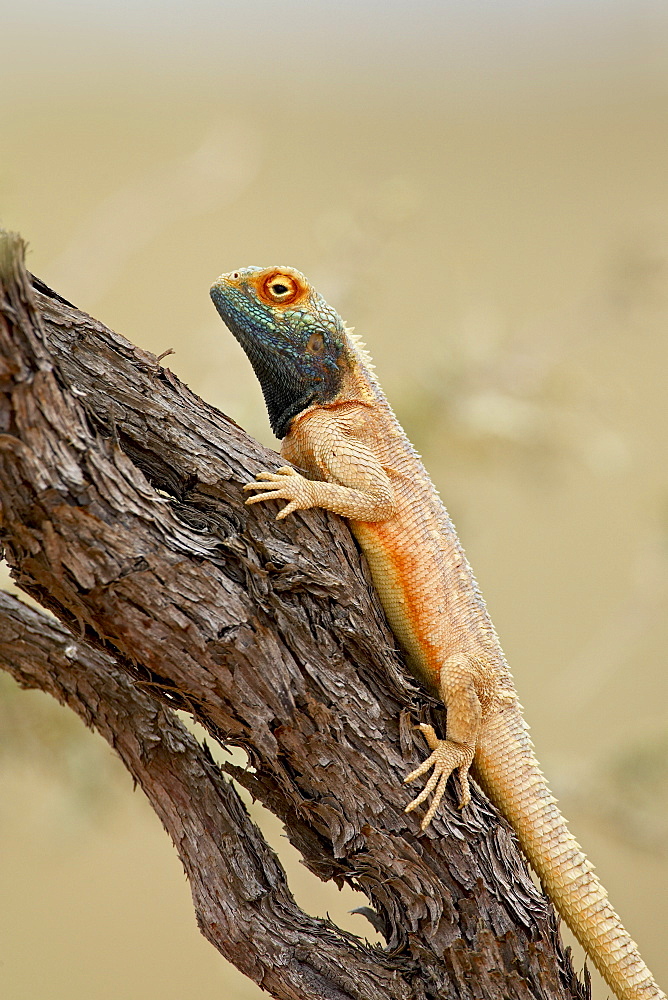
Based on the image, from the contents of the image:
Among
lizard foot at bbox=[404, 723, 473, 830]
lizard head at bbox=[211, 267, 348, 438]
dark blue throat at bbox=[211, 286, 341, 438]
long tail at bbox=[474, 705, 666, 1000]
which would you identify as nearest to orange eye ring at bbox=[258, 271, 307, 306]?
lizard head at bbox=[211, 267, 348, 438]

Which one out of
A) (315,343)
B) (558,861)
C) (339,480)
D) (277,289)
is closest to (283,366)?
(315,343)

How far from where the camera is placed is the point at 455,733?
270 centimetres

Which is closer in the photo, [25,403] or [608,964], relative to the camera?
[25,403]

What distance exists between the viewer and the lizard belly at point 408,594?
2898 millimetres

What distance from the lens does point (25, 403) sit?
80.5 inches

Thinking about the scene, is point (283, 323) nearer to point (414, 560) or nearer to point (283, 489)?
point (283, 489)

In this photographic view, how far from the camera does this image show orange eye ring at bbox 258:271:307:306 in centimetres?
304

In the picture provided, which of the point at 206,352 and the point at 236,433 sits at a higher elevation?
the point at 206,352

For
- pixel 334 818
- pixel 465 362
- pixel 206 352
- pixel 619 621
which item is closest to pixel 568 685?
pixel 619 621

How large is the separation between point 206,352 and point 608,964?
12.7 feet

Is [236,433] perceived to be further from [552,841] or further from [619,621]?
[619,621]

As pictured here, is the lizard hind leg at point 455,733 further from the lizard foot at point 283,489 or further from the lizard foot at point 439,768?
the lizard foot at point 283,489

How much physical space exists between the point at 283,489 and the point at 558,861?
1600 mm

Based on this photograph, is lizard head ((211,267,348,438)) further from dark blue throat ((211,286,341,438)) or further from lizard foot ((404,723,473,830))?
lizard foot ((404,723,473,830))
